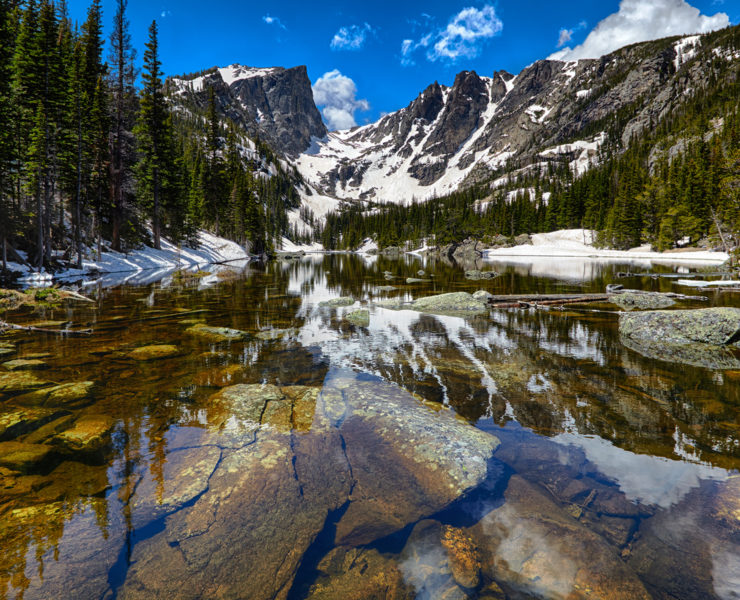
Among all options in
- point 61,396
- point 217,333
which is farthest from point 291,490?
point 217,333

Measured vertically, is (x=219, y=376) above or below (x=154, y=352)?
below

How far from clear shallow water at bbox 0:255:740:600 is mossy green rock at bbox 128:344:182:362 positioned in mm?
405

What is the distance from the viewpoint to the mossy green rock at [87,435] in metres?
4.50

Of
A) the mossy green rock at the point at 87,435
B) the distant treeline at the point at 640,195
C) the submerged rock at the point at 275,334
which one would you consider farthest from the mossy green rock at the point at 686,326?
the distant treeline at the point at 640,195

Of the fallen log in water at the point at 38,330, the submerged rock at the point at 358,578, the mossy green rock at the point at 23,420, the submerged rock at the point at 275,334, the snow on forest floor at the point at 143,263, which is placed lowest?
the submerged rock at the point at 358,578

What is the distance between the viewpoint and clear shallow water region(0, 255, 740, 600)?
279cm

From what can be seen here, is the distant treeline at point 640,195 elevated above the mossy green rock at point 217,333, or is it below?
above

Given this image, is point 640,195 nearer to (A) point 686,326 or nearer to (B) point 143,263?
(A) point 686,326

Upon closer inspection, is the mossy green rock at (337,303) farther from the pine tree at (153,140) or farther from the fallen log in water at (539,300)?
the pine tree at (153,140)

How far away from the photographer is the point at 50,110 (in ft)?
79.2

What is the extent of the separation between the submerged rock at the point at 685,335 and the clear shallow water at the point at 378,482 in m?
1.27

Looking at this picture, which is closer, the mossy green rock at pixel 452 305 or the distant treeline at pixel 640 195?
the mossy green rock at pixel 452 305

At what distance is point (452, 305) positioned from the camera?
15211 mm

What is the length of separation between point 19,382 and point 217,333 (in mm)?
4621
